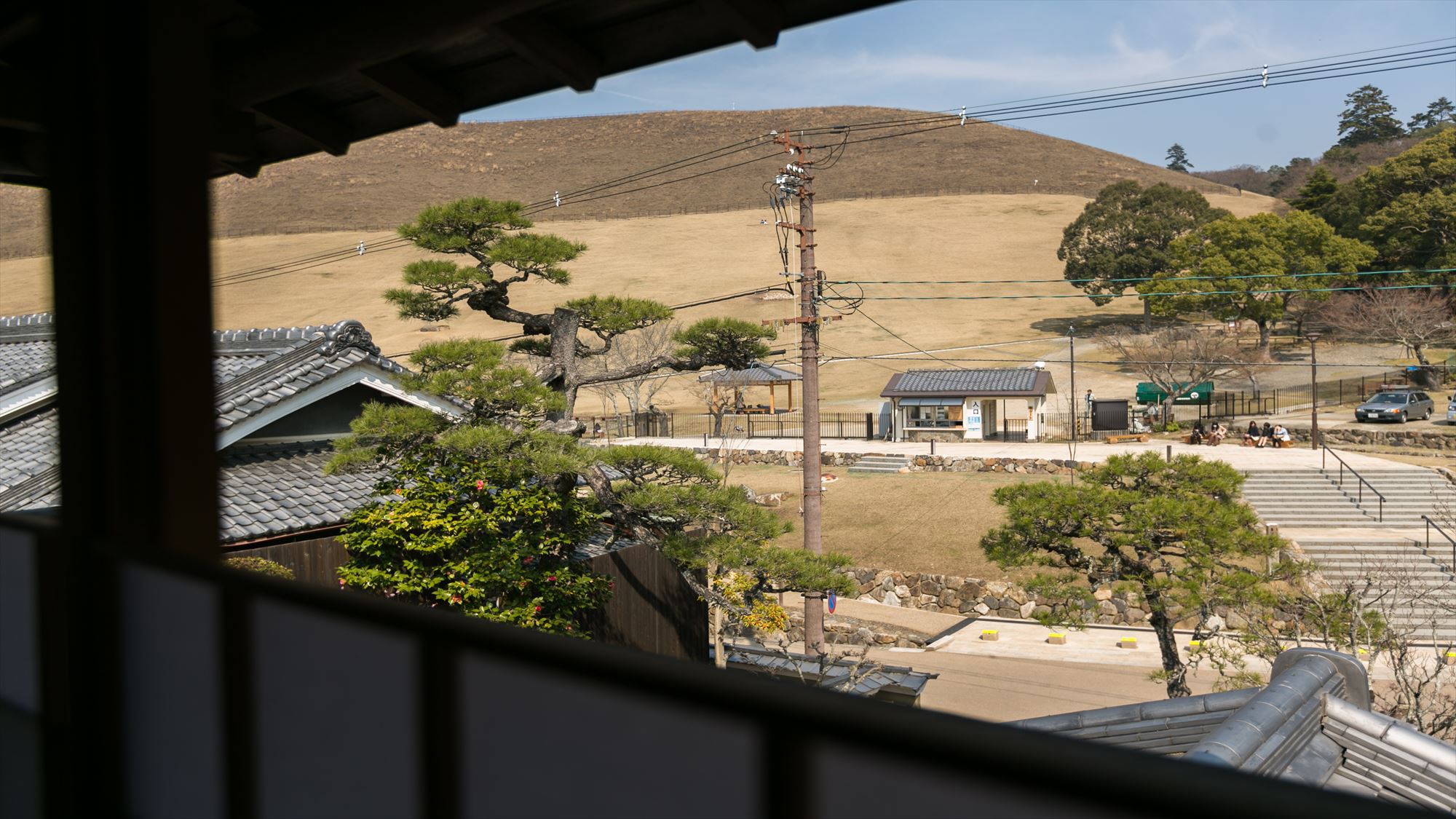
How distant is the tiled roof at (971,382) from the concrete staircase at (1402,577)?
40.9 feet

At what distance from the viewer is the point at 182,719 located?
2.10 m

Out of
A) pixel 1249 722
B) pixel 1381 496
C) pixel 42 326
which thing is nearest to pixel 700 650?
pixel 1249 722

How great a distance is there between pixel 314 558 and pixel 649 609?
3.18m

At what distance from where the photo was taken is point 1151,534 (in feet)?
36.1

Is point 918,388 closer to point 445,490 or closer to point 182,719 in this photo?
point 445,490

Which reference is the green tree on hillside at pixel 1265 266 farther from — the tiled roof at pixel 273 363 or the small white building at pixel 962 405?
the tiled roof at pixel 273 363

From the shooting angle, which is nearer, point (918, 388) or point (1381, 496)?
point (1381, 496)

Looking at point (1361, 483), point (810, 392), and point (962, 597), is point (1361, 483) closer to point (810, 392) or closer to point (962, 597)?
point (962, 597)

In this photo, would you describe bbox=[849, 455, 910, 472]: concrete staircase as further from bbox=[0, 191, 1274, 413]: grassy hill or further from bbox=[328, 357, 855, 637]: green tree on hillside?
bbox=[328, 357, 855, 637]: green tree on hillside

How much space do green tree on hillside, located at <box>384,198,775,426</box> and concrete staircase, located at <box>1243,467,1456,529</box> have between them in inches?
537

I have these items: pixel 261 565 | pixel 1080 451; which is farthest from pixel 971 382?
pixel 261 565

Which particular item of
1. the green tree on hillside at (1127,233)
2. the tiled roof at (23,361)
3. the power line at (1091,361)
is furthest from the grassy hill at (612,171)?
the tiled roof at (23,361)

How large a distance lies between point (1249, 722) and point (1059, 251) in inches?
1817

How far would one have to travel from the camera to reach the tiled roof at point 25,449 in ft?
24.3
